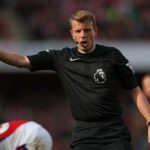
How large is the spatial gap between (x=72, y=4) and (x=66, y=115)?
2.42 meters

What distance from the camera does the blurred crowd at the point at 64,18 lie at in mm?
17328

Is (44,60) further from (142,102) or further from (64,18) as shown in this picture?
(64,18)

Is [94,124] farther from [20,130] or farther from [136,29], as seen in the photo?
[136,29]

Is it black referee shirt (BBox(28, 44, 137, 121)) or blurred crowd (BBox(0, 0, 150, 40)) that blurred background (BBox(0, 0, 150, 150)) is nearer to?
blurred crowd (BBox(0, 0, 150, 40))

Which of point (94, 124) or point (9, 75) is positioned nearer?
point (94, 124)

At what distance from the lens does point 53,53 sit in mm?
7531

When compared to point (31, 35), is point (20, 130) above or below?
below

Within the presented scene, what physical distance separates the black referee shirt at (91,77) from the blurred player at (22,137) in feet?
2.67

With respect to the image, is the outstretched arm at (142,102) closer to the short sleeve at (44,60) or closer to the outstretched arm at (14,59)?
the short sleeve at (44,60)

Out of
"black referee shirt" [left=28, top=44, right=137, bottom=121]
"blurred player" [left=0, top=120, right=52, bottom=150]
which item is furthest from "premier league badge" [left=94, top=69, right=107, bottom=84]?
"blurred player" [left=0, top=120, right=52, bottom=150]

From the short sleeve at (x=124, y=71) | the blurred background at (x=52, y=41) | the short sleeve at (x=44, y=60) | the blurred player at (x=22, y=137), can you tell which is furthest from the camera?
the blurred background at (x=52, y=41)

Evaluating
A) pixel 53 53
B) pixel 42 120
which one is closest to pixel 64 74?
pixel 53 53

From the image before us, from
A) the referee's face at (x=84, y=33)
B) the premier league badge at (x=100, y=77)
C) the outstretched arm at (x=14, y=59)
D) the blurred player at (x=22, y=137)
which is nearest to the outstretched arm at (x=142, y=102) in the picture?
the premier league badge at (x=100, y=77)

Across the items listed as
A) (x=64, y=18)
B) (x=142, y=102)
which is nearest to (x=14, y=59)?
(x=142, y=102)
